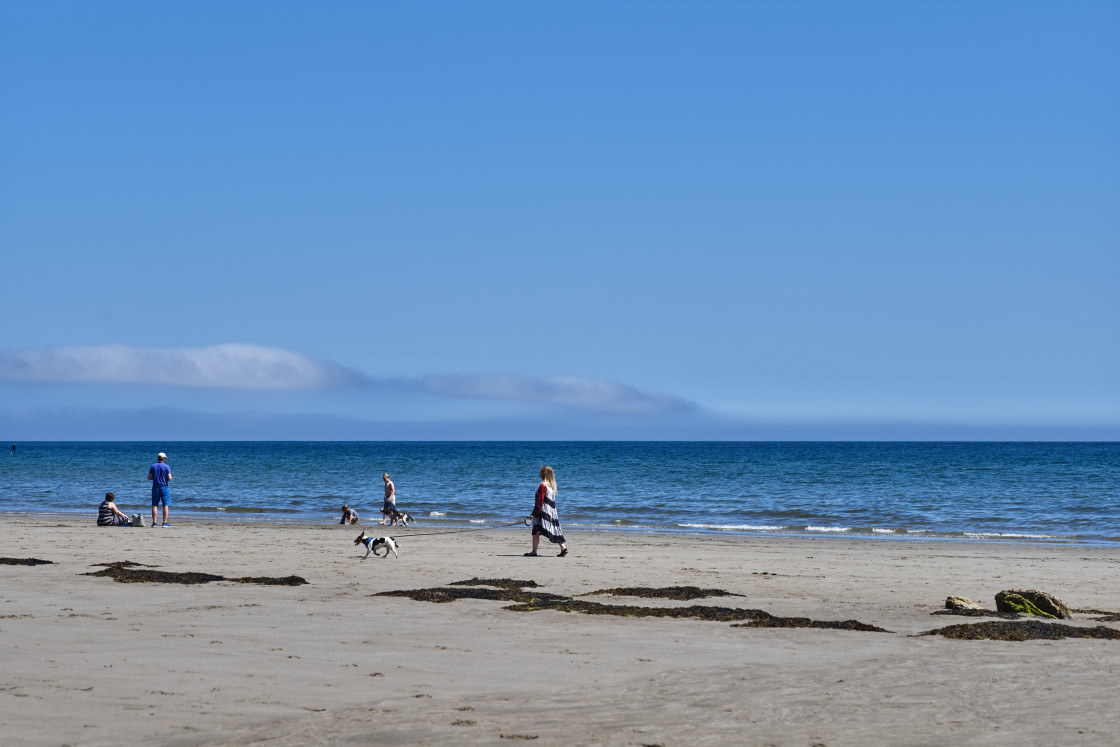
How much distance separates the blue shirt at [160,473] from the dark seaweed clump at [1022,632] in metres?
21.6

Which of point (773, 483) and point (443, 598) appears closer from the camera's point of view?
point (443, 598)

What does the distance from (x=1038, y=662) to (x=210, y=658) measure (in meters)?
7.50

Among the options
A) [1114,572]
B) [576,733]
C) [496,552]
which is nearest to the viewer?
[576,733]

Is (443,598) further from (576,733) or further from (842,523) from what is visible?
(842,523)

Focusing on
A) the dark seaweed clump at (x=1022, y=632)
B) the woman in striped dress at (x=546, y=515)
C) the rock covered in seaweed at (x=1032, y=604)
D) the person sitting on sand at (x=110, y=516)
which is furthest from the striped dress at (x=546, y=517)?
the person sitting on sand at (x=110, y=516)

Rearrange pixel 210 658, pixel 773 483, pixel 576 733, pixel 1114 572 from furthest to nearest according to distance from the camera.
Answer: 1. pixel 773 483
2. pixel 1114 572
3. pixel 210 658
4. pixel 576 733

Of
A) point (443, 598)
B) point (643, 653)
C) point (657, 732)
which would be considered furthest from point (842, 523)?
point (657, 732)

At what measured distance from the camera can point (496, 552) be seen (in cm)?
2275

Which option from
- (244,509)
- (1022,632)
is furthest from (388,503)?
(1022,632)

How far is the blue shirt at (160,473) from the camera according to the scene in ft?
93.4

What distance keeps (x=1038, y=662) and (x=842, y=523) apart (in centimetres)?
2629

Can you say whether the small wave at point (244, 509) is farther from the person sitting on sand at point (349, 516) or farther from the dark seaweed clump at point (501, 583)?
the dark seaweed clump at point (501, 583)

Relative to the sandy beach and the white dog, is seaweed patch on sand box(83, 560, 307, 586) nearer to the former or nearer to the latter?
the sandy beach

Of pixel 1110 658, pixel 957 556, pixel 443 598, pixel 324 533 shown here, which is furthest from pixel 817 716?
pixel 324 533
